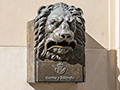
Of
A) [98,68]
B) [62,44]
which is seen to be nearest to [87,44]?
[98,68]

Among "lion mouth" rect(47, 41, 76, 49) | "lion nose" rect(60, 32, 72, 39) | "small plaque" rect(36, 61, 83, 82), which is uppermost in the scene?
"lion nose" rect(60, 32, 72, 39)

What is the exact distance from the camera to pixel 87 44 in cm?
331

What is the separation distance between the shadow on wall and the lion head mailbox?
25cm

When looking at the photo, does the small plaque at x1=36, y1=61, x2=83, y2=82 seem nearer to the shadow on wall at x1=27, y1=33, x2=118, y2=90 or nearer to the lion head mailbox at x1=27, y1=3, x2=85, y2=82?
the lion head mailbox at x1=27, y1=3, x2=85, y2=82

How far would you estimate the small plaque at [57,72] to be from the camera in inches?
118

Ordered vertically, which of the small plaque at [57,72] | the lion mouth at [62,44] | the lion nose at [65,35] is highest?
the lion nose at [65,35]

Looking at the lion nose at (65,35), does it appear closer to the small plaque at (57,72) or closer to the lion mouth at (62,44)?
the lion mouth at (62,44)

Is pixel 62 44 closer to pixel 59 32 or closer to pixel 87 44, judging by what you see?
pixel 59 32

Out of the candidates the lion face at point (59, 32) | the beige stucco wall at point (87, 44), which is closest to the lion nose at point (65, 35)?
the lion face at point (59, 32)

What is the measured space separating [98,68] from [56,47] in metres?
0.48

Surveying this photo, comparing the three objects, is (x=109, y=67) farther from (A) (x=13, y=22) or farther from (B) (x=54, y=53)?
(A) (x=13, y=22)

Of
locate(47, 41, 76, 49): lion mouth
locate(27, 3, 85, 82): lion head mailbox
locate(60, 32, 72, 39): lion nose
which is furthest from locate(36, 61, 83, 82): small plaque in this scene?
locate(60, 32, 72, 39): lion nose

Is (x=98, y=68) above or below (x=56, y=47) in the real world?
below

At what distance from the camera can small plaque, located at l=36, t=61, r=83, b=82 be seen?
2990 millimetres
